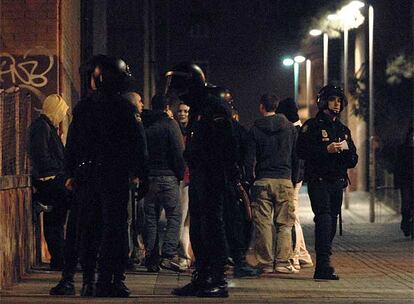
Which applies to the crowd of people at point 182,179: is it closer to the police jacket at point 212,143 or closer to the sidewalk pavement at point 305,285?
the police jacket at point 212,143

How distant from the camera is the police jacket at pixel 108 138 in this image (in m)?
11.0

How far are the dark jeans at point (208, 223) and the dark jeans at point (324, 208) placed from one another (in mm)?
2006

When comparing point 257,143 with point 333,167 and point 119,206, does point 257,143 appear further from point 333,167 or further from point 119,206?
point 119,206

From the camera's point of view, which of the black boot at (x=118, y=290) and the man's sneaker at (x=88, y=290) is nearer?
the black boot at (x=118, y=290)

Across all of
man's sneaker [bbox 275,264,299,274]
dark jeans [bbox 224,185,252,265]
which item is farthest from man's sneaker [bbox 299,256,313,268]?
dark jeans [bbox 224,185,252,265]

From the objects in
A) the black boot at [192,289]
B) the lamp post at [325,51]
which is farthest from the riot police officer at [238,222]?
the lamp post at [325,51]

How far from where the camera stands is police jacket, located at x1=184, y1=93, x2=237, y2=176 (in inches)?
446

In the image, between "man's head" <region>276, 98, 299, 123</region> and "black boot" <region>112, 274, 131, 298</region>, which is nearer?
"black boot" <region>112, 274, 131, 298</region>

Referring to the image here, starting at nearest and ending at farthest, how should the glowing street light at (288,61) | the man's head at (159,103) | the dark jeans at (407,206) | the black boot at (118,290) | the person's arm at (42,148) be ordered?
the black boot at (118,290), the person's arm at (42,148), the man's head at (159,103), the dark jeans at (407,206), the glowing street light at (288,61)

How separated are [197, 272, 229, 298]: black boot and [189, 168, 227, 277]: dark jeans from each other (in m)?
0.03

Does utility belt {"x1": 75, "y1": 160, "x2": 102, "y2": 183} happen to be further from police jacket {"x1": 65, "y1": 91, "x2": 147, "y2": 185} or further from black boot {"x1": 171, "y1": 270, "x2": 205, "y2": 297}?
black boot {"x1": 171, "y1": 270, "x2": 205, "y2": 297}

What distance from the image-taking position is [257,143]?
546 inches

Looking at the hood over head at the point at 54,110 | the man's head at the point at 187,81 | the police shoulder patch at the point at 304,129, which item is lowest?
the police shoulder patch at the point at 304,129

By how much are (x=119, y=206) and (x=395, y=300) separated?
2492 millimetres
